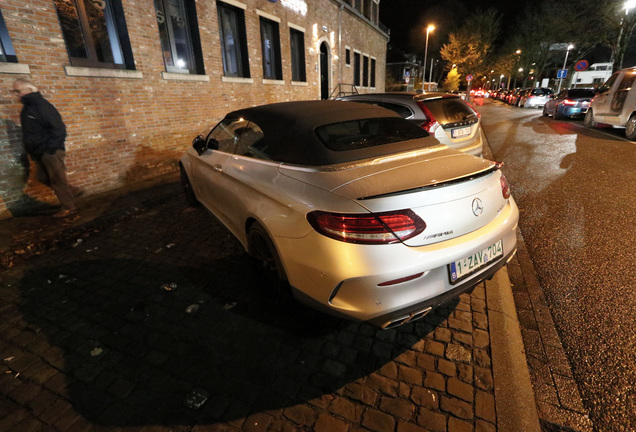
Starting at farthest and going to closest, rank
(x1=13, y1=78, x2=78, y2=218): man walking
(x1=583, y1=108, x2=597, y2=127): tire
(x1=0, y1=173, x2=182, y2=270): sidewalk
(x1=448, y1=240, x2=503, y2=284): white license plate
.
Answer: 1. (x1=583, y1=108, x2=597, y2=127): tire
2. (x1=13, y1=78, x2=78, y2=218): man walking
3. (x1=0, y1=173, x2=182, y2=270): sidewalk
4. (x1=448, y1=240, x2=503, y2=284): white license plate

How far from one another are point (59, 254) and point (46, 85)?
3.19m

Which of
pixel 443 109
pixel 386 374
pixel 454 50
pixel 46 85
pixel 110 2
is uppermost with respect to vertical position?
pixel 454 50

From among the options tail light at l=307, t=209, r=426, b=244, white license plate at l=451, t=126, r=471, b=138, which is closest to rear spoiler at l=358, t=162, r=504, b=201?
tail light at l=307, t=209, r=426, b=244

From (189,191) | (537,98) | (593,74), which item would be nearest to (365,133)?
(189,191)

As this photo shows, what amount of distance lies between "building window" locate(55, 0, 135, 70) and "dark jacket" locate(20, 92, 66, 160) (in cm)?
164

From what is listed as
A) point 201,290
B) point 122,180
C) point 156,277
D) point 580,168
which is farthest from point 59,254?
point 580,168

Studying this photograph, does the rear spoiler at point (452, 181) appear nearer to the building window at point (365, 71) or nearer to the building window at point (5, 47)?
the building window at point (5, 47)

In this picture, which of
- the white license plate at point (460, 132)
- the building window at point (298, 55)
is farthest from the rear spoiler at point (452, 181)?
the building window at point (298, 55)

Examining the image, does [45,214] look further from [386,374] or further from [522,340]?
[522,340]

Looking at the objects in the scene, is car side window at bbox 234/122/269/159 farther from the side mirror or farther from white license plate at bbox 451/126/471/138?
white license plate at bbox 451/126/471/138

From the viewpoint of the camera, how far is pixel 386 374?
2.12 meters

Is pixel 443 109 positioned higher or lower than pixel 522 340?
higher

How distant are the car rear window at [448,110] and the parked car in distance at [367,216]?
8.39ft

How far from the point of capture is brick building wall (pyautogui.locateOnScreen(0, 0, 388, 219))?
486 cm
